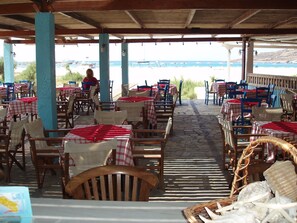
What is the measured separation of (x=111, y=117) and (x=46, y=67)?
1566 mm

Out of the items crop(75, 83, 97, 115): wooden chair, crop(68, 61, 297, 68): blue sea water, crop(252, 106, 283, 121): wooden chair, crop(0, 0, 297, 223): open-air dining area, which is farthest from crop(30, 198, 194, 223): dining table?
crop(68, 61, 297, 68): blue sea water

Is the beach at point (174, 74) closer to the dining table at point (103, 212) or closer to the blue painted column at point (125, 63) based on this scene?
the blue painted column at point (125, 63)

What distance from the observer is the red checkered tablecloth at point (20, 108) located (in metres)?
8.05

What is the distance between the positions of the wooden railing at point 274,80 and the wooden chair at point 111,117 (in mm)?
6914

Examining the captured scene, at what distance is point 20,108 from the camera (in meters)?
8.16

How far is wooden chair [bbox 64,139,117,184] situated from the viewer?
3537 mm

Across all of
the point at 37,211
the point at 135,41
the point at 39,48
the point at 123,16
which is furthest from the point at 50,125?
the point at 135,41

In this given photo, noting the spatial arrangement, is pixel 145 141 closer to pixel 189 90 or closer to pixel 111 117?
pixel 111 117

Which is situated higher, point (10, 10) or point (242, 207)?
point (10, 10)

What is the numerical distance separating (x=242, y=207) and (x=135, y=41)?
48.6ft

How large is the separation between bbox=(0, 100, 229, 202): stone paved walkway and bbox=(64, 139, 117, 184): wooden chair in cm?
93

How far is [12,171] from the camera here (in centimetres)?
534

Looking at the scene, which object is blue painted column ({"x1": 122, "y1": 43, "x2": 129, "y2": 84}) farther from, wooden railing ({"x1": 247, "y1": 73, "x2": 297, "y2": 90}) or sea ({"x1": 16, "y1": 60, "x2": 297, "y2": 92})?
sea ({"x1": 16, "y1": 60, "x2": 297, "y2": 92})

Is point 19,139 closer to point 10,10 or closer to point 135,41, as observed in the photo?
point 10,10
